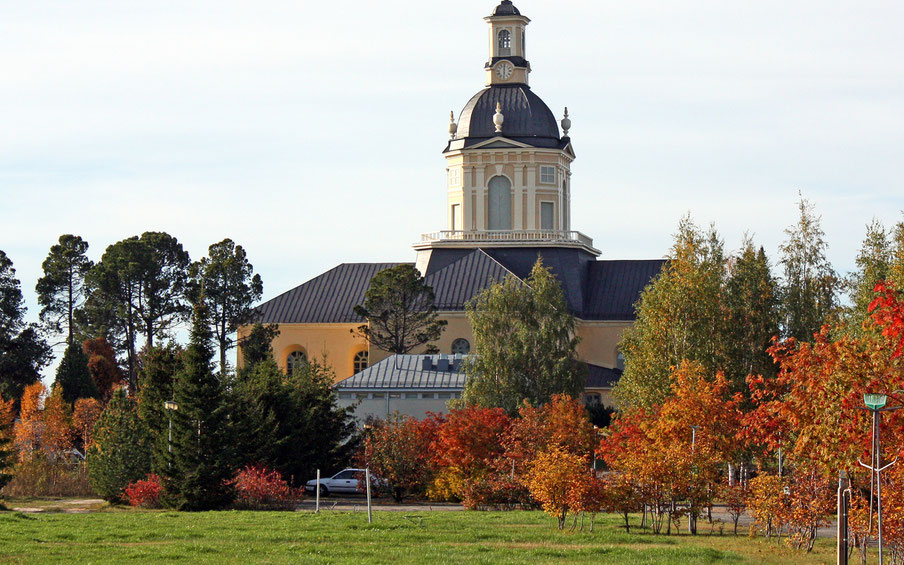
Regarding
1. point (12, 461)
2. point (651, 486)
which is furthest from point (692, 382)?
point (12, 461)

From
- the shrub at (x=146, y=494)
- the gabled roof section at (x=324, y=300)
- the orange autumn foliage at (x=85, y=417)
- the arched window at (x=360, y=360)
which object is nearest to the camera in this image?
the shrub at (x=146, y=494)

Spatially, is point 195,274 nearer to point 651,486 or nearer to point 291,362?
point 291,362

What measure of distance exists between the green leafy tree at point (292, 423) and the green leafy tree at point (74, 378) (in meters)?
22.3

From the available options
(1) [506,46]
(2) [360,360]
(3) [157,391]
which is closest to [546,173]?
(1) [506,46]

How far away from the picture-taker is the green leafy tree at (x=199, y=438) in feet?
135

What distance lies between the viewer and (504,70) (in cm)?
8712

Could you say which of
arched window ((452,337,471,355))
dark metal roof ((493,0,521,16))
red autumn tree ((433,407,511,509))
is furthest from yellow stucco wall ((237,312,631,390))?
red autumn tree ((433,407,511,509))

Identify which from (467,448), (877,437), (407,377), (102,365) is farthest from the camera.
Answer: (102,365)

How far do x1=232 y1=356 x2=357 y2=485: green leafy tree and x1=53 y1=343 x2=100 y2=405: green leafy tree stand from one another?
73.2 feet

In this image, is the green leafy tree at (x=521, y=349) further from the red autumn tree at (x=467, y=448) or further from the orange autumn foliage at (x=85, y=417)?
the orange autumn foliage at (x=85, y=417)

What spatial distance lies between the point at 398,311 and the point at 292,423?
82.0 feet

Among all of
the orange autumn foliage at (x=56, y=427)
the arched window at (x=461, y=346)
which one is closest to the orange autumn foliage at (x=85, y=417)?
the orange autumn foliage at (x=56, y=427)

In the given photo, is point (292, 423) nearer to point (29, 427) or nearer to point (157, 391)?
point (157, 391)

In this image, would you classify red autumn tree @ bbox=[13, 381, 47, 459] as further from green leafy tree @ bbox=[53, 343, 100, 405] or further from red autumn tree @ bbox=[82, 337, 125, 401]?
red autumn tree @ bbox=[82, 337, 125, 401]
